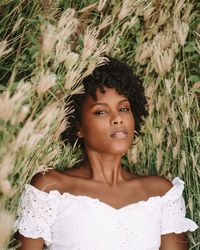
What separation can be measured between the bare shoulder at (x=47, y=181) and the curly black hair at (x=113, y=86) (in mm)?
230

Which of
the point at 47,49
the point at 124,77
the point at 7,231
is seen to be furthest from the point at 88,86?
the point at 7,231

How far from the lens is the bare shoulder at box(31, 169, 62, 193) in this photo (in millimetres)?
2342

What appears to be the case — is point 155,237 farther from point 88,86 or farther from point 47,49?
point 47,49

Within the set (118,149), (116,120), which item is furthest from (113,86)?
(118,149)

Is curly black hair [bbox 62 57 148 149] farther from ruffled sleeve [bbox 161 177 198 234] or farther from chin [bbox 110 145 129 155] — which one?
ruffled sleeve [bbox 161 177 198 234]

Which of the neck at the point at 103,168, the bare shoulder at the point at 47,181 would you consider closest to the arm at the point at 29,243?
the bare shoulder at the point at 47,181

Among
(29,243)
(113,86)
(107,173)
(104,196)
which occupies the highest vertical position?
(113,86)

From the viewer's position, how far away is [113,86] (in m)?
2.43

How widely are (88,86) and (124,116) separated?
0.69 feet

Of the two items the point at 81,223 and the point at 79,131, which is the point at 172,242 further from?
the point at 79,131

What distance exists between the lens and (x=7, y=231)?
1.47 meters

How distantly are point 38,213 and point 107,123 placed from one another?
1.59ft

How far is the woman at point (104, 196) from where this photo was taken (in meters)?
2.31

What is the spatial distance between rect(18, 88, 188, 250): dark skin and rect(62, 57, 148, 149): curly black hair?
34 mm
